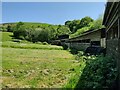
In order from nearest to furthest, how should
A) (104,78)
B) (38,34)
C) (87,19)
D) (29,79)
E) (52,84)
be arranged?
(104,78) → (52,84) → (29,79) → (38,34) → (87,19)

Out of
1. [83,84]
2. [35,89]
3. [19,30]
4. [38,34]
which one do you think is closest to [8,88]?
[35,89]

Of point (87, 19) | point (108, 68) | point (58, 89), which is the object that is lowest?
point (58, 89)

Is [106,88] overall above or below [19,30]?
below

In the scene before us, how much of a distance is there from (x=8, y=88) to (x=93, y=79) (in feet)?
6.27

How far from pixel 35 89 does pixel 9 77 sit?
1.77 m

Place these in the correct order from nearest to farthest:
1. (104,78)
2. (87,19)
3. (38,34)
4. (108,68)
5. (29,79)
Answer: (104,78) → (108,68) → (29,79) → (38,34) → (87,19)

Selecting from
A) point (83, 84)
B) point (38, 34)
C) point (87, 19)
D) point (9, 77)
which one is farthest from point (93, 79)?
point (87, 19)

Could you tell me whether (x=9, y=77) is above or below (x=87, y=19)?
below

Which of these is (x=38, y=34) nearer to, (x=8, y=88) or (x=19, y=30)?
(x=19, y=30)

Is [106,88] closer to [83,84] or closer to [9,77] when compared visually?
[83,84]

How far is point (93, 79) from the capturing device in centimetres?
540

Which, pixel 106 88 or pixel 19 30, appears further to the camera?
pixel 19 30

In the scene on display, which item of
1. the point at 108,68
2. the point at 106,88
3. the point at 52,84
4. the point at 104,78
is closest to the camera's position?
the point at 106,88

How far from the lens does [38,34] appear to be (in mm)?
60344
